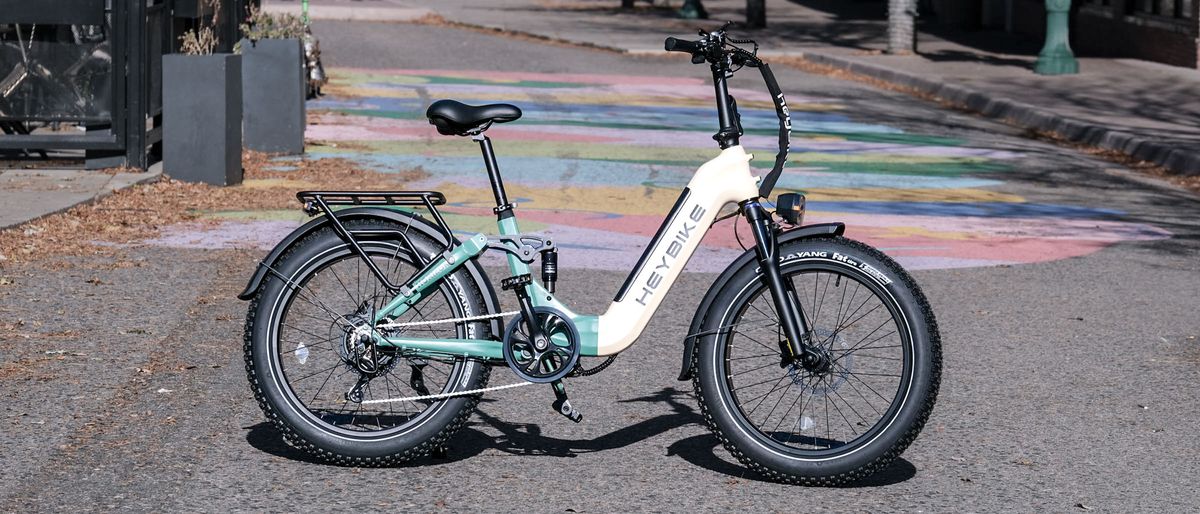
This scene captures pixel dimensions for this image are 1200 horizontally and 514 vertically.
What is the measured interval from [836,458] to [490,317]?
3.88ft

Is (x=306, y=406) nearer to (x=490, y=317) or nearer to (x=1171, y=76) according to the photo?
(x=490, y=317)

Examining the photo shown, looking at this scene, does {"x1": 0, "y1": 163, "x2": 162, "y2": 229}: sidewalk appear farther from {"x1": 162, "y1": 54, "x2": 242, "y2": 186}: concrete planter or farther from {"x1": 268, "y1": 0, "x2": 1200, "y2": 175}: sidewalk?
{"x1": 268, "y1": 0, "x2": 1200, "y2": 175}: sidewalk

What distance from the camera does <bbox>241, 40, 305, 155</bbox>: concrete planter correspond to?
14.2 m

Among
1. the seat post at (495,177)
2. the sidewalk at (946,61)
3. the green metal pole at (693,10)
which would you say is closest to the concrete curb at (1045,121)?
the sidewalk at (946,61)

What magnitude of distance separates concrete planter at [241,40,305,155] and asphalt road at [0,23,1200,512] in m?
4.86

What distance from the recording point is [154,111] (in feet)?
43.3

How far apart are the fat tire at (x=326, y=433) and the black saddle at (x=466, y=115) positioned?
1.23 ft

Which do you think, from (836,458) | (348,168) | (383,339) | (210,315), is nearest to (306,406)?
(383,339)

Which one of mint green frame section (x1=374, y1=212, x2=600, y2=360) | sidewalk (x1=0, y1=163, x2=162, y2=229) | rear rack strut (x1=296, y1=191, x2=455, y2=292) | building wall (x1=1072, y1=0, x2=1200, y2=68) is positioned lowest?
sidewalk (x1=0, y1=163, x2=162, y2=229)

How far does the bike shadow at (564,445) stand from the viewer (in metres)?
5.43

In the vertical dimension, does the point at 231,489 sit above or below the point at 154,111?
below

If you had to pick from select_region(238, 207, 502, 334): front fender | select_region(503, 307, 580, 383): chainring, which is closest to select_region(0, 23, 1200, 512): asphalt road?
select_region(503, 307, 580, 383): chainring

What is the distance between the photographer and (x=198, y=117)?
475 inches

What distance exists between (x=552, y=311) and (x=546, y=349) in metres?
0.12
